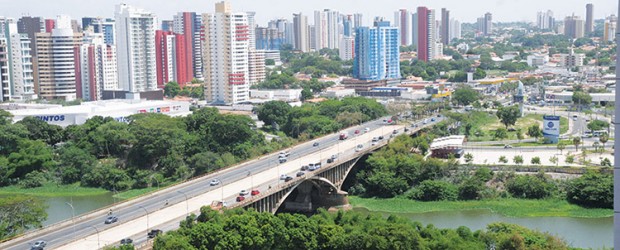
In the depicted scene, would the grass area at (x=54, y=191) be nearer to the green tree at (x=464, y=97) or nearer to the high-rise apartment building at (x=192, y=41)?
the green tree at (x=464, y=97)

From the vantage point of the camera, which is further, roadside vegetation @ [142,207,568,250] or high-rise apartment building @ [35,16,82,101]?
high-rise apartment building @ [35,16,82,101]

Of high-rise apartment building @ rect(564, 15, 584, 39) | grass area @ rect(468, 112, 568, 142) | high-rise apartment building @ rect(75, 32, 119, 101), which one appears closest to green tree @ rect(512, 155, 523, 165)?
grass area @ rect(468, 112, 568, 142)

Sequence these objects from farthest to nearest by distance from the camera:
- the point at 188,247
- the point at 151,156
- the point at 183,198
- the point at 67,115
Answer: the point at 67,115, the point at 151,156, the point at 183,198, the point at 188,247

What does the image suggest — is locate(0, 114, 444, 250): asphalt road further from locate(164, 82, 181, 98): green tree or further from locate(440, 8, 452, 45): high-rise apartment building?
locate(440, 8, 452, 45): high-rise apartment building

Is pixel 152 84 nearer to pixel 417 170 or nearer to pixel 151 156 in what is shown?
pixel 151 156

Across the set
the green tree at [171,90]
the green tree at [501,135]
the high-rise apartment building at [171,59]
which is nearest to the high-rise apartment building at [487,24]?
the high-rise apartment building at [171,59]

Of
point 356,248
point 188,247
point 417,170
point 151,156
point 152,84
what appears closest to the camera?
point 188,247

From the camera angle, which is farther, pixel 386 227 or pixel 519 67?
pixel 519 67

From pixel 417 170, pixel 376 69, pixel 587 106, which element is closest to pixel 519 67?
pixel 376 69
